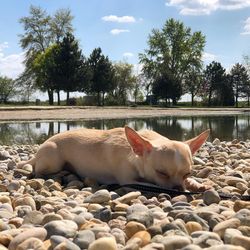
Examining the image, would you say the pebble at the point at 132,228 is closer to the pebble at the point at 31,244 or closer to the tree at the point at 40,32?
the pebble at the point at 31,244

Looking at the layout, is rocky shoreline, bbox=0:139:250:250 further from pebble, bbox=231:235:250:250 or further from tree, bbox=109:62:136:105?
tree, bbox=109:62:136:105

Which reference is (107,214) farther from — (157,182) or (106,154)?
(106,154)

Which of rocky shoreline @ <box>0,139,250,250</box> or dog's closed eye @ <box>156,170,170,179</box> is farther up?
dog's closed eye @ <box>156,170,170,179</box>

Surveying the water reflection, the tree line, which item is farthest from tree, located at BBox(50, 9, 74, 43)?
the water reflection

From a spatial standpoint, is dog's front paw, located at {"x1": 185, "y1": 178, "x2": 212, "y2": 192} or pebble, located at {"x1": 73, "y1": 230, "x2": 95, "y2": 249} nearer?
pebble, located at {"x1": 73, "y1": 230, "x2": 95, "y2": 249}

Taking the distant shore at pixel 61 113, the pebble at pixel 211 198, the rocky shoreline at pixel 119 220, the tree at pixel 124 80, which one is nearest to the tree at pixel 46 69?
the tree at pixel 124 80

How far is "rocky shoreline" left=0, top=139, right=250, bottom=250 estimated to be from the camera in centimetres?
263

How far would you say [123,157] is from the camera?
5.16 metres

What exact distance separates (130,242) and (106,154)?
2771mm

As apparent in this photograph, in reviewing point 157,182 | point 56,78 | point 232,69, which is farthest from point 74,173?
point 232,69

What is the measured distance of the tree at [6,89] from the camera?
72500 millimetres

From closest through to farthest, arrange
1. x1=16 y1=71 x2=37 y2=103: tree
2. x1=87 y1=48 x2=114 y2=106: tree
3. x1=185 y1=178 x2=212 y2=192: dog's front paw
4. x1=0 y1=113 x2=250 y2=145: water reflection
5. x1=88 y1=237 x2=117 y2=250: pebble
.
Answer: x1=88 y1=237 x2=117 y2=250: pebble
x1=185 y1=178 x2=212 y2=192: dog's front paw
x1=0 y1=113 x2=250 y2=145: water reflection
x1=87 y1=48 x2=114 y2=106: tree
x1=16 y1=71 x2=37 y2=103: tree

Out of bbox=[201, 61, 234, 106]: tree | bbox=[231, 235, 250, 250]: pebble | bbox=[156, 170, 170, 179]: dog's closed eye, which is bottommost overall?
bbox=[231, 235, 250, 250]: pebble

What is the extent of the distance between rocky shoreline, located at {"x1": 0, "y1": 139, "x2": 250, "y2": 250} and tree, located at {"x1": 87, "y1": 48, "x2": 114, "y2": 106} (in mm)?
57250
